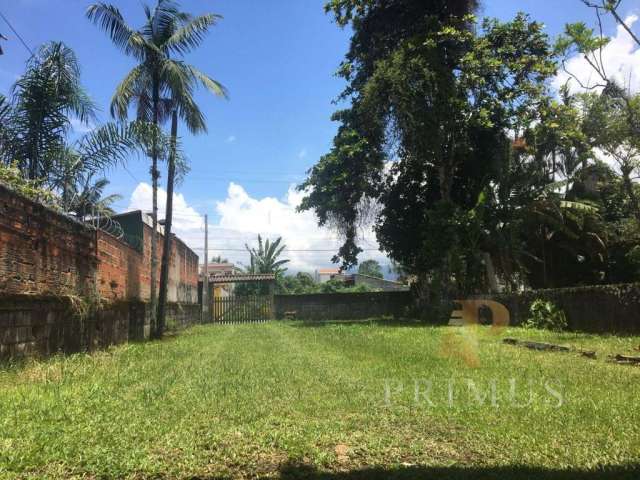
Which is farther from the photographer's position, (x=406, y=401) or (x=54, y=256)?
(x=54, y=256)

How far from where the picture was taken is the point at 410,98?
19.6 metres

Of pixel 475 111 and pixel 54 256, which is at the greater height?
pixel 475 111

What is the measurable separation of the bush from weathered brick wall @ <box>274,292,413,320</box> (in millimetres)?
11647

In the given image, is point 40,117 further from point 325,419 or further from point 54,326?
point 325,419

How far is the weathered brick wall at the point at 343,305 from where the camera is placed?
92.0 feet

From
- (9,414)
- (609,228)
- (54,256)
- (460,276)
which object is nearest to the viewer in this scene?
(9,414)

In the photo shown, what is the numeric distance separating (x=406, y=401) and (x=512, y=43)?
18082 mm

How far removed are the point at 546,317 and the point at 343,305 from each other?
1414 cm

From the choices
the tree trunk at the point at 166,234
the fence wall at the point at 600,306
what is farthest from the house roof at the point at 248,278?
the fence wall at the point at 600,306

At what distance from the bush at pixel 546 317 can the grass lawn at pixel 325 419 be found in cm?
604

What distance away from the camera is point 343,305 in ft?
93.5

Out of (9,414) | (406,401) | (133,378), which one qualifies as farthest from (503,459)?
(133,378)

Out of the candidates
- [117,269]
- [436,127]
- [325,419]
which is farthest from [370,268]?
[325,419]

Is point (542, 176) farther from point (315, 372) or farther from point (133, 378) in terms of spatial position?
point (133, 378)
